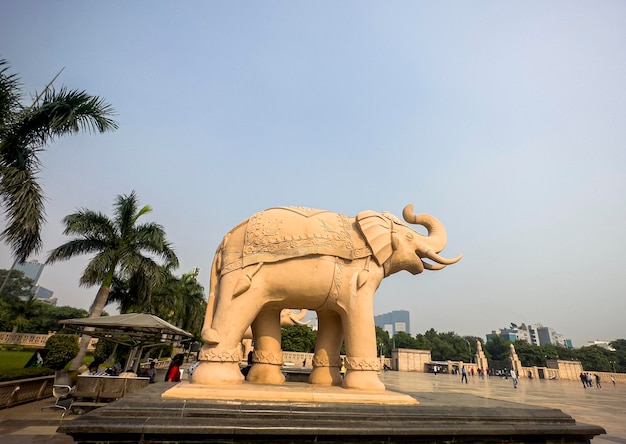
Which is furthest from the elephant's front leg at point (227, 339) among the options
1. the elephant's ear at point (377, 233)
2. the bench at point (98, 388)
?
the bench at point (98, 388)

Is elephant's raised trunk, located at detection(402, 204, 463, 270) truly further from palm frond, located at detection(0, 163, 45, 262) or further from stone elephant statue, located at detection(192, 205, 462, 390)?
palm frond, located at detection(0, 163, 45, 262)

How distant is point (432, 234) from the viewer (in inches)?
229

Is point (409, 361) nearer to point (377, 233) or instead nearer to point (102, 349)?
point (102, 349)

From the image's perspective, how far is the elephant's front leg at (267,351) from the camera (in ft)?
17.0

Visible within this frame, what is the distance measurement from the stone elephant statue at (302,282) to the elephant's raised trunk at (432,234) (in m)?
0.05

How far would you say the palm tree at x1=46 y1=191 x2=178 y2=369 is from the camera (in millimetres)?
13398

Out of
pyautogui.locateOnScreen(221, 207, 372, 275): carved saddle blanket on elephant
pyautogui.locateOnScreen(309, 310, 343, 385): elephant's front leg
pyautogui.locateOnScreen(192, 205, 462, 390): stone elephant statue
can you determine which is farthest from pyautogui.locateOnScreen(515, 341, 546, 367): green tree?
pyautogui.locateOnScreen(221, 207, 372, 275): carved saddle blanket on elephant

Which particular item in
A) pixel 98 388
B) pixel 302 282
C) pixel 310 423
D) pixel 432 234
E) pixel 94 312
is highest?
pixel 432 234

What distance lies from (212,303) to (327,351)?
1.90m

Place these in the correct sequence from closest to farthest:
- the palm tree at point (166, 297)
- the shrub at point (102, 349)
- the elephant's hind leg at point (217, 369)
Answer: the elephant's hind leg at point (217, 369) < the shrub at point (102, 349) < the palm tree at point (166, 297)

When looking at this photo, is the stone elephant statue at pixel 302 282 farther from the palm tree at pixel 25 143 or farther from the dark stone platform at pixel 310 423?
the palm tree at pixel 25 143

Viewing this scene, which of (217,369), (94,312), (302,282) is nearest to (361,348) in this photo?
(302,282)

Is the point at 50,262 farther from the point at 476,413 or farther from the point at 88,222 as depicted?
the point at 476,413

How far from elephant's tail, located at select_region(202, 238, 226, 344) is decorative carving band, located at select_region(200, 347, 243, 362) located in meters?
0.11
